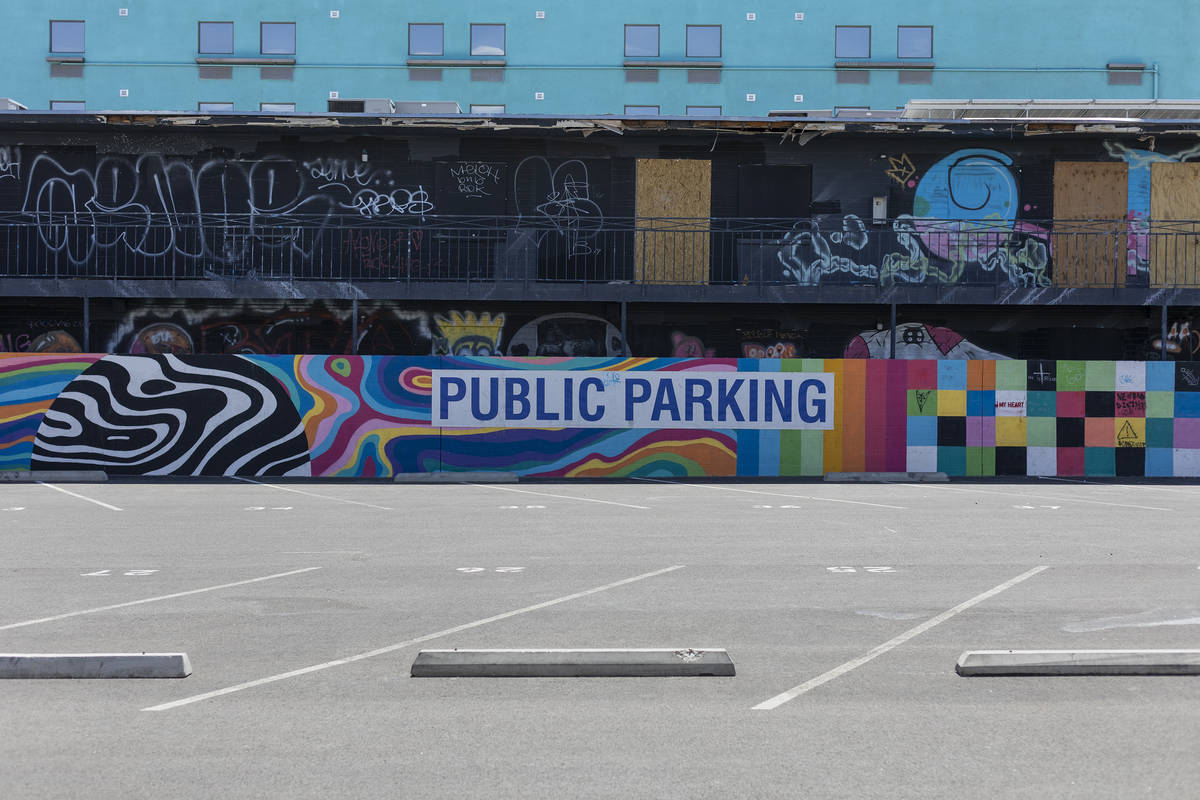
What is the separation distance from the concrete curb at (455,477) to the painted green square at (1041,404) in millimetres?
9271

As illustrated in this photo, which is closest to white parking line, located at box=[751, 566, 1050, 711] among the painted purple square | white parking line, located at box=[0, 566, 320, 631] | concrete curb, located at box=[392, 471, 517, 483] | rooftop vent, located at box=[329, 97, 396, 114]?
white parking line, located at box=[0, 566, 320, 631]

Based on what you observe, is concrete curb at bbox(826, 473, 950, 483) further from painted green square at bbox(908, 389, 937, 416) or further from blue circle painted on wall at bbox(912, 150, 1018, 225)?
blue circle painted on wall at bbox(912, 150, 1018, 225)

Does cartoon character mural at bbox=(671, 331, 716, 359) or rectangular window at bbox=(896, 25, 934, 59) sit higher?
rectangular window at bbox=(896, 25, 934, 59)

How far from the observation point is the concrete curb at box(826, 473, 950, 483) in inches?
824

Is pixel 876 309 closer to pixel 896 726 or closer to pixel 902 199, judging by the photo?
pixel 902 199

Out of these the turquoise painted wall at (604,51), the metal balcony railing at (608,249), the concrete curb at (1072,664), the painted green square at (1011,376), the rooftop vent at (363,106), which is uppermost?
the turquoise painted wall at (604,51)

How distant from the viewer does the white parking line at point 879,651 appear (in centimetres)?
595

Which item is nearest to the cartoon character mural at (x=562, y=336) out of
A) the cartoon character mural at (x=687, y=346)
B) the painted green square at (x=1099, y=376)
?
the cartoon character mural at (x=687, y=346)

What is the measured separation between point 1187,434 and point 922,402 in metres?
4.89

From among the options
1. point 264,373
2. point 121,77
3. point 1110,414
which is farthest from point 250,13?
point 1110,414

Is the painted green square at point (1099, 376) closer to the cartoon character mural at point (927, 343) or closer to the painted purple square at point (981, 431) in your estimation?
the painted purple square at point (981, 431)

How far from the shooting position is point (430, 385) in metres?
20.9

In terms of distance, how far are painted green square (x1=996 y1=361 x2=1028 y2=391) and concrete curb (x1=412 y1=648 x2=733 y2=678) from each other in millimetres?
16229

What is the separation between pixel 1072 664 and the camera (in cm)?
646
